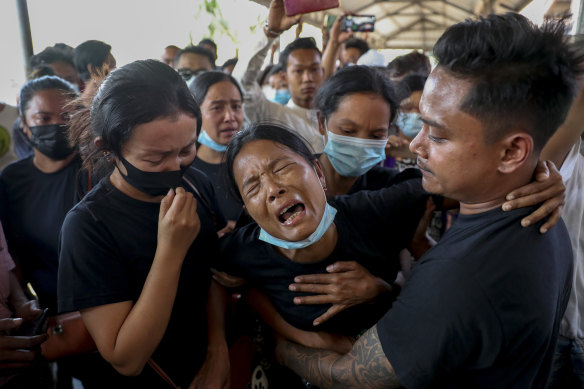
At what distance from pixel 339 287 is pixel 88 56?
3633 millimetres

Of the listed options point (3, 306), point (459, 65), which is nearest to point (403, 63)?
point (459, 65)

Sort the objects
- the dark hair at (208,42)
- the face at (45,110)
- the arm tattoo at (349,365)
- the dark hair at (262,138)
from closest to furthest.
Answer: the arm tattoo at (349,365), the dark hair at (262,138), the face at (45,110), the dark hair at (208,42)

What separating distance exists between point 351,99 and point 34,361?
185cm

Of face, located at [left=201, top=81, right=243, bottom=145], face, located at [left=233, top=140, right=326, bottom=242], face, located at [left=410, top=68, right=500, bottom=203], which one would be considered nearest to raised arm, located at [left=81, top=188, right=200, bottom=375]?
face, located at [left=233, top=140, right=326, bottom=242]

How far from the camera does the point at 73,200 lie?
1952 millimetres

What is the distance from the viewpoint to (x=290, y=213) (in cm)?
147

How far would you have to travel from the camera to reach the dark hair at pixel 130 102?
130 centimetres

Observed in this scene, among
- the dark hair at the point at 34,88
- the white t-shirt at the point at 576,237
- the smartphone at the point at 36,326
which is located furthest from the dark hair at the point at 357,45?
the smartphone at the point at 36,326

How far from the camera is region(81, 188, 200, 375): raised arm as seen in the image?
3.84 ft

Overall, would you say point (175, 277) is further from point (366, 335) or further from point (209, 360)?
point (366, 335)

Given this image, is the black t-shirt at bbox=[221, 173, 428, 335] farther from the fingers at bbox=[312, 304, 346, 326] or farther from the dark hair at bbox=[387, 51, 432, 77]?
the dark hair at bbox=[387, 51, 432, 77]

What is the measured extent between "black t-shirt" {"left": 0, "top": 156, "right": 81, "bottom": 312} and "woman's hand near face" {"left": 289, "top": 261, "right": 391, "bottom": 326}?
1.32 meters

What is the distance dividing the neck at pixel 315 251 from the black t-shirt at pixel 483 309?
0.43m

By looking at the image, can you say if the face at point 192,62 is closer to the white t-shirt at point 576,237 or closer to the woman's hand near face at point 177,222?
the woman's hand near face at point 177,222
